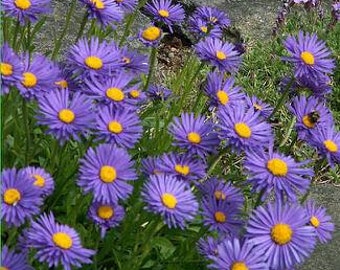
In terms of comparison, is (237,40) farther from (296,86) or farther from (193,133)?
(193,133)

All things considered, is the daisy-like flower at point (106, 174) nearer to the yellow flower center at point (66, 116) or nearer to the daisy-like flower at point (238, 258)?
the yellow flower center at point (66, 116)

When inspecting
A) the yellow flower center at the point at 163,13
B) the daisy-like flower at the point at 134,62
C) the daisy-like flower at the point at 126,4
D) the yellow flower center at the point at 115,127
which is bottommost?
the yellow flower center at the point at 115,127

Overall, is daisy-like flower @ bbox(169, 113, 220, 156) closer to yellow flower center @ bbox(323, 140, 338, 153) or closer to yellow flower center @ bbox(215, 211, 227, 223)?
yellow flower center @ bbox(215, 211, 227, 223)

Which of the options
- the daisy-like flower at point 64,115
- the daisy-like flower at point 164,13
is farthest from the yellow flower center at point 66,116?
the daisy-like flower at point 164,13

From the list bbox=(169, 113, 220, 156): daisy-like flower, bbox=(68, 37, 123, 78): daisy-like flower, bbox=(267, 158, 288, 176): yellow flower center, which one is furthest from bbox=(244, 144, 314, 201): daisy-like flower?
bbox=(68, 37, 123, 78): daisy-like flower

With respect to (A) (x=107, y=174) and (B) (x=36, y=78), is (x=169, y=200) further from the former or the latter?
(B) (x=36, y=78)
